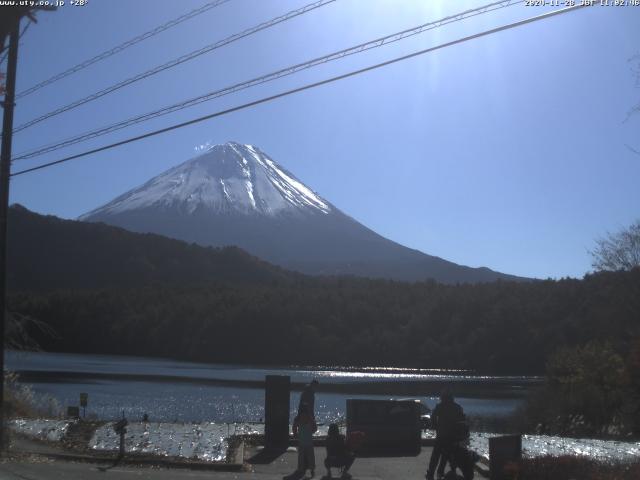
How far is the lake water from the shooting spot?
38.5 m

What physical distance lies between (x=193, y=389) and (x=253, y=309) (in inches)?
1631

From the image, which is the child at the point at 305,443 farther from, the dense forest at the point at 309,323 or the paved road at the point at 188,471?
the dense forest at the point at 309,323

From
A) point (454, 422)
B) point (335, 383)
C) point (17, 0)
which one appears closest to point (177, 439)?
point (454, 422)

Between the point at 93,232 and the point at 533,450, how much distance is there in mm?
117943

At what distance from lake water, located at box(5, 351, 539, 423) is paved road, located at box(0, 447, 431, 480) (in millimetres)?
10086

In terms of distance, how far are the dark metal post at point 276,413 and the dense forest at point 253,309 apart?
42906mm

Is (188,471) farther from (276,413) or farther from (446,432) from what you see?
(446,432)

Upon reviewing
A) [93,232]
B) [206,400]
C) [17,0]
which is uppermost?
[93,232]

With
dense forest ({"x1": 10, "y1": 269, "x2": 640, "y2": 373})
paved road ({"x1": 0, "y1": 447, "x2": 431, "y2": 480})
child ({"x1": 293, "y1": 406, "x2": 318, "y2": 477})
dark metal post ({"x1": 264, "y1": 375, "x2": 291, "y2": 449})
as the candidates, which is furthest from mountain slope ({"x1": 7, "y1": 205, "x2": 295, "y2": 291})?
child ({"x1": 293, "y1": 406, "x2": 318, "y2": 477})

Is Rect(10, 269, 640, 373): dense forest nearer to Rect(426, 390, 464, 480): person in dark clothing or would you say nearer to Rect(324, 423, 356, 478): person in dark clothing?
Rect(324, 423, 356, 478): person in dark clothing

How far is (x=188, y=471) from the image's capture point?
14.8 metres

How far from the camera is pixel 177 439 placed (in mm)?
17703

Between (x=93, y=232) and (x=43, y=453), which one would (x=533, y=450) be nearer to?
(x=43, y=453)

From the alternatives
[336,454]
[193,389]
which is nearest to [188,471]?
[336,454]
